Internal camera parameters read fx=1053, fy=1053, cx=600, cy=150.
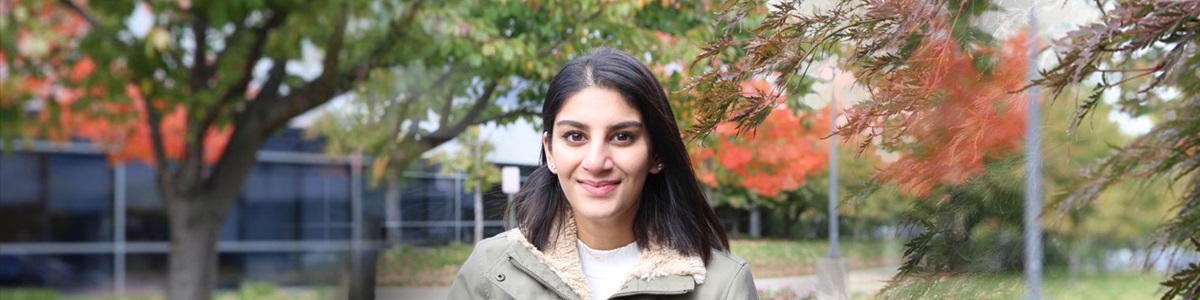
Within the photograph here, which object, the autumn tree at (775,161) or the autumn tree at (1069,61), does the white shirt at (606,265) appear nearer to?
the autumn tree at (1069,61)

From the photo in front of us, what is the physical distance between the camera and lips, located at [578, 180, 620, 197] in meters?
1.48

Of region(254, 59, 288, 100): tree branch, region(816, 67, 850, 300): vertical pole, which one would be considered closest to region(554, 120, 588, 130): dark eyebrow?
region(816, 67, 850, 300): vertical pole

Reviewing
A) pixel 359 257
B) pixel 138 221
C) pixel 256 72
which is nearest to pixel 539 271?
pixel 359 257

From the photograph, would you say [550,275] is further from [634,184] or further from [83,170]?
[83,170]

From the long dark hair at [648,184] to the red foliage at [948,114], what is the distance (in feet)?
1.78

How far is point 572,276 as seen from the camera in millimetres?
1494

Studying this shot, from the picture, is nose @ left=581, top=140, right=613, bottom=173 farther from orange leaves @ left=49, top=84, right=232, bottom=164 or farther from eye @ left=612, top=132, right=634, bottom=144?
orange leaves @ left=49, top=84, right=232, bottom=164

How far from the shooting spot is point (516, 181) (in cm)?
419

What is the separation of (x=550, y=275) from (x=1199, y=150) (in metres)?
1.10

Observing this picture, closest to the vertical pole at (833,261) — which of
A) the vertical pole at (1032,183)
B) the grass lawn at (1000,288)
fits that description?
the grass lawn at (1000,288)

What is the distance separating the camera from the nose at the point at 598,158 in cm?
145

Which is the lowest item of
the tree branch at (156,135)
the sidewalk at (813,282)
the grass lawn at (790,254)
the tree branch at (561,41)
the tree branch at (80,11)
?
the sidewalk at (813,282)

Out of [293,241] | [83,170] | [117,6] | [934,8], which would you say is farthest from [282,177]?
[934,8]

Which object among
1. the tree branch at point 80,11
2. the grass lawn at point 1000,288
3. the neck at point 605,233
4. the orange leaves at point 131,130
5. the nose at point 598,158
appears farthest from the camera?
the orange leaves at point 131,130
